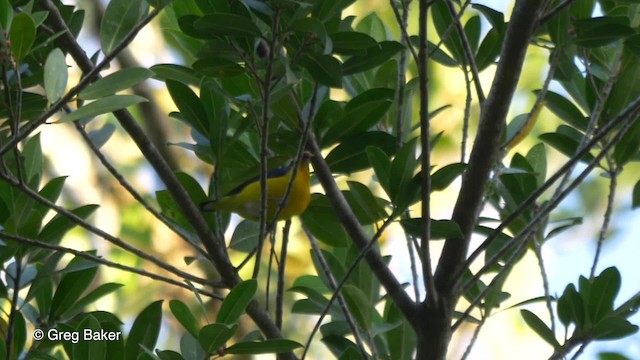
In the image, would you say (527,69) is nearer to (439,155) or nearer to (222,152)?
(439,155)

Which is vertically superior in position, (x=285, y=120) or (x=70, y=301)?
(x=285, y=120)

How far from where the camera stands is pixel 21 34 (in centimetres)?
173

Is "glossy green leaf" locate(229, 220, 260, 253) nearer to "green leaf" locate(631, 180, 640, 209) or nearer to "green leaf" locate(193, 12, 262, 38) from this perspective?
"green leaf" locate(193, 12, 262, 38)

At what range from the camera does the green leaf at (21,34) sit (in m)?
1.71

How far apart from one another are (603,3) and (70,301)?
5.82 feet

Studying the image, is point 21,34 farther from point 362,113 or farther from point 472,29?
point 472,29

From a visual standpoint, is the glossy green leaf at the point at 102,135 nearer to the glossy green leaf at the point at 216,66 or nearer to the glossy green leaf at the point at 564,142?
the glossy green leaf at the point at 216,66

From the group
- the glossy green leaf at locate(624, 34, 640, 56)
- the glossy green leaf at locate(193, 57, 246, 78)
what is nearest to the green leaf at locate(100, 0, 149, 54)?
the glossy green leaf at locate(193, 57, 246, 78)

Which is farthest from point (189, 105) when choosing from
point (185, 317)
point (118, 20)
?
point (185, 317)

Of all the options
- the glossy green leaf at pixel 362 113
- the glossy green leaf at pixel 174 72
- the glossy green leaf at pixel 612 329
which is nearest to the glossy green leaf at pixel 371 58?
the glossy green leaf at pixel 362 113

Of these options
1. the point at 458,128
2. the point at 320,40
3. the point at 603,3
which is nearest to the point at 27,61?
the point at 320,40

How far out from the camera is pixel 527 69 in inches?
243

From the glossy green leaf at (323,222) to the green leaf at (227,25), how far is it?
76cm

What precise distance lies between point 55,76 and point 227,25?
393 mm
